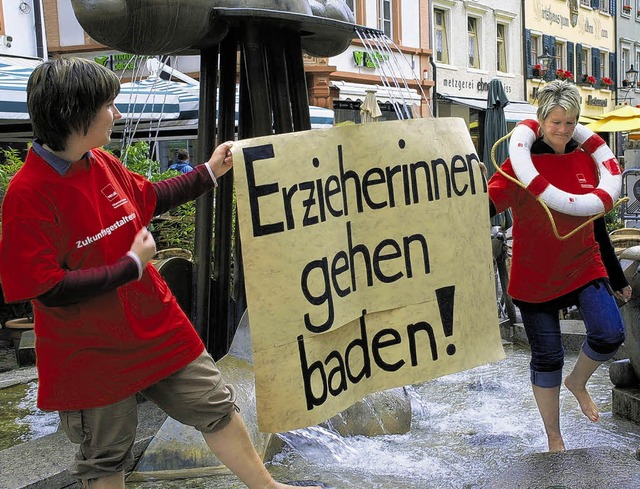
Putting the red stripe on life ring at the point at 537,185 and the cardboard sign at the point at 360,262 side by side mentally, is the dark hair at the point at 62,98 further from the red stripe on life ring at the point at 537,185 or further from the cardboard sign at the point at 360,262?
the red stripe on life ring at the point at 537,185

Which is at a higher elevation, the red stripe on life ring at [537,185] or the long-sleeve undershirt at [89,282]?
the red stripe on life ring at [537,185]

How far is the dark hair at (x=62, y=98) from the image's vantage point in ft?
7.18

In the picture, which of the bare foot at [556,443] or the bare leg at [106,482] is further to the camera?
the bare foot at [556,443]

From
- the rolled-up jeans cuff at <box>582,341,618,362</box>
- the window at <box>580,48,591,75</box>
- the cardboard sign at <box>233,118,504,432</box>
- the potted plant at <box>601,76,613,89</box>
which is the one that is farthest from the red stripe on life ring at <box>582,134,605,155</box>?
the potted plant at <box>601,76,613,89</box>

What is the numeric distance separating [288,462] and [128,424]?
4.10 ft

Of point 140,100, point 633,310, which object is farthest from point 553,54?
point 633,310

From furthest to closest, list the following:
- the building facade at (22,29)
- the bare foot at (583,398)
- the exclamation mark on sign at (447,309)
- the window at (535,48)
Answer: the window at (535,48) → the building facade at (22,29) → the bare foot at (583,398) → the exclamation mark on sign at (447,309)

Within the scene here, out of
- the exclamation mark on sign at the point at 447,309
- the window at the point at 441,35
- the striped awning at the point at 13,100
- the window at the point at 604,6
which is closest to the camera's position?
the exclamation mark on sign at the point at 447,309

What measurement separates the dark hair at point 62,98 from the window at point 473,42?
25.4 metres

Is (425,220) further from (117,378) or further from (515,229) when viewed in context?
(117,378)

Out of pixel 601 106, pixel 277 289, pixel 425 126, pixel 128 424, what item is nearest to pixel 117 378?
pixel 128 424

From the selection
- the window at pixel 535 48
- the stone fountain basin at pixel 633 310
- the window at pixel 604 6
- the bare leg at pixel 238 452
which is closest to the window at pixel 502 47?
the window at pixel 535 48

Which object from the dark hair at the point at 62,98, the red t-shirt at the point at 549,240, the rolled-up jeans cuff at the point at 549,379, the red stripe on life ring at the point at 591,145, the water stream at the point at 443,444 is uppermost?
the dark hair at the point at 62,98

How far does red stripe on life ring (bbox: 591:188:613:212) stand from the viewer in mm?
3193
